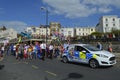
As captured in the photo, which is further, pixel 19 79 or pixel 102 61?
pixel 102 61

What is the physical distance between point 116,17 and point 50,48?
384 ft

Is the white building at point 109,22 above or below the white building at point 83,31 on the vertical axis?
above

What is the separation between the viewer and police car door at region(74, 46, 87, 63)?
56.8 feet

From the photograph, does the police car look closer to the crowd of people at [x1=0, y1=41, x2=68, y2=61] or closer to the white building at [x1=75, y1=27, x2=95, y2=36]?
the crowd of people at [x1=0, y1=41, x2=68, y2=61]

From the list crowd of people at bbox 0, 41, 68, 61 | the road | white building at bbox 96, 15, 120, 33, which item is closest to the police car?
the road

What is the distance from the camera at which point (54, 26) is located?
155 metres

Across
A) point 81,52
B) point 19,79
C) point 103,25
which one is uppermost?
point 103,25

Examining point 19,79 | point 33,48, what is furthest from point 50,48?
point 19,79

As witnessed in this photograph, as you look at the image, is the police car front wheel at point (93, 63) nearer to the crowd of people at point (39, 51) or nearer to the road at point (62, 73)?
the road at point (62, 73)

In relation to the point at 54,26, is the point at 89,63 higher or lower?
lower

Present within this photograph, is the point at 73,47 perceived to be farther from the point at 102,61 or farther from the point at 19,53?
the point at 19,53

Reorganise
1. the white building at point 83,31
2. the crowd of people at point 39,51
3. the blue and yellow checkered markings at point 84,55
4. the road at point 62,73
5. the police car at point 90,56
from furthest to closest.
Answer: the white building at point 83,31, the crowd of people at point 39,51, the blue and yellow checkered markings at point 84,55, the police car at point 90,56, the road at point 62,73

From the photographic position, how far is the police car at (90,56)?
1594 centimetres

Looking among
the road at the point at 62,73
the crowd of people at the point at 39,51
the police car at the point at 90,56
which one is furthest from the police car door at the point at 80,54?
the crowd of people at the point at 39,51
